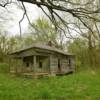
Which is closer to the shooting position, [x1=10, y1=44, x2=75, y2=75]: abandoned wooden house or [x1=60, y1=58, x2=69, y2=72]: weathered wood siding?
[x1=10, y1=44, x2=75, y2=75]: abandoned wooden house

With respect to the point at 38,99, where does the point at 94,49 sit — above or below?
above

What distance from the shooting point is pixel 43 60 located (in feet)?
97.2

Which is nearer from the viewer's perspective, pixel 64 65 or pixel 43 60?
pixel 43 60

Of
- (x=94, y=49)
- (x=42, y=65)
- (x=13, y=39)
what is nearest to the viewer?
(x=42, y=65)

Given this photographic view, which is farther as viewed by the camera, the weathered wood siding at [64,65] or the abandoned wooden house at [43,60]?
the weathered wood siding at [64,65]

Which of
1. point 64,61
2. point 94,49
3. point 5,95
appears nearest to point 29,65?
point 64,61

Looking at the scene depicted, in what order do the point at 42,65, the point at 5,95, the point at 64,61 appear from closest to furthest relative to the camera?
the point at 5,95 → the point at 42,65 → the point at 64,61

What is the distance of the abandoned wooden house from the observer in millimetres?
27828

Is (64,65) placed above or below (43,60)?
below

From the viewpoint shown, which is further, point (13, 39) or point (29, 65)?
point (13, 39)

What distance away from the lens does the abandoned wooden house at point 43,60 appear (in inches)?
1096

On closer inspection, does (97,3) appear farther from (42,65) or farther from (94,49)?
(94,49)

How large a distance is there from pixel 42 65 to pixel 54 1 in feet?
76.4

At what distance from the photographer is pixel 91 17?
6.09 m
